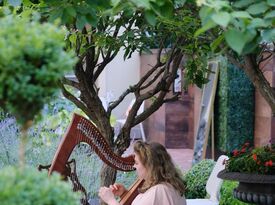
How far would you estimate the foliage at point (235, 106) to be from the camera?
10.7 metres

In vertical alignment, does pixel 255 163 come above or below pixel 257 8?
below

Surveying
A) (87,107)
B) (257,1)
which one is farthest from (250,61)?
(87,107)

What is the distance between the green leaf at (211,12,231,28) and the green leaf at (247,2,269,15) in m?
0.33

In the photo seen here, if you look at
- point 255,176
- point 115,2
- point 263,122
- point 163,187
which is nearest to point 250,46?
point 115,2

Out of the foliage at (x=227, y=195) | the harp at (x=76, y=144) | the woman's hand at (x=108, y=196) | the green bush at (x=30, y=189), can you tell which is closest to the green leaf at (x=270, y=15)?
the green bush at (x=30, y=189)

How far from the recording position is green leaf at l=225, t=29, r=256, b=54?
235 cm

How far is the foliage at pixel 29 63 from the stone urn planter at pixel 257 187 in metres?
2.77

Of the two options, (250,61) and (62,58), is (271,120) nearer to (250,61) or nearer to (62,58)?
(250,61)

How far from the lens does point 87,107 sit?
19.2ft

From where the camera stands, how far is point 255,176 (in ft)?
14.5

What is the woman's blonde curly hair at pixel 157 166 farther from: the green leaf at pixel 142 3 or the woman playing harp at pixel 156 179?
the green leaf at pixel 142 3

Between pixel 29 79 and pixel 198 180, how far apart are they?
21.0 ft

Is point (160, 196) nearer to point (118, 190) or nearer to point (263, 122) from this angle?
point (118, 190)

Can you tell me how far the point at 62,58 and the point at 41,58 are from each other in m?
0.06
